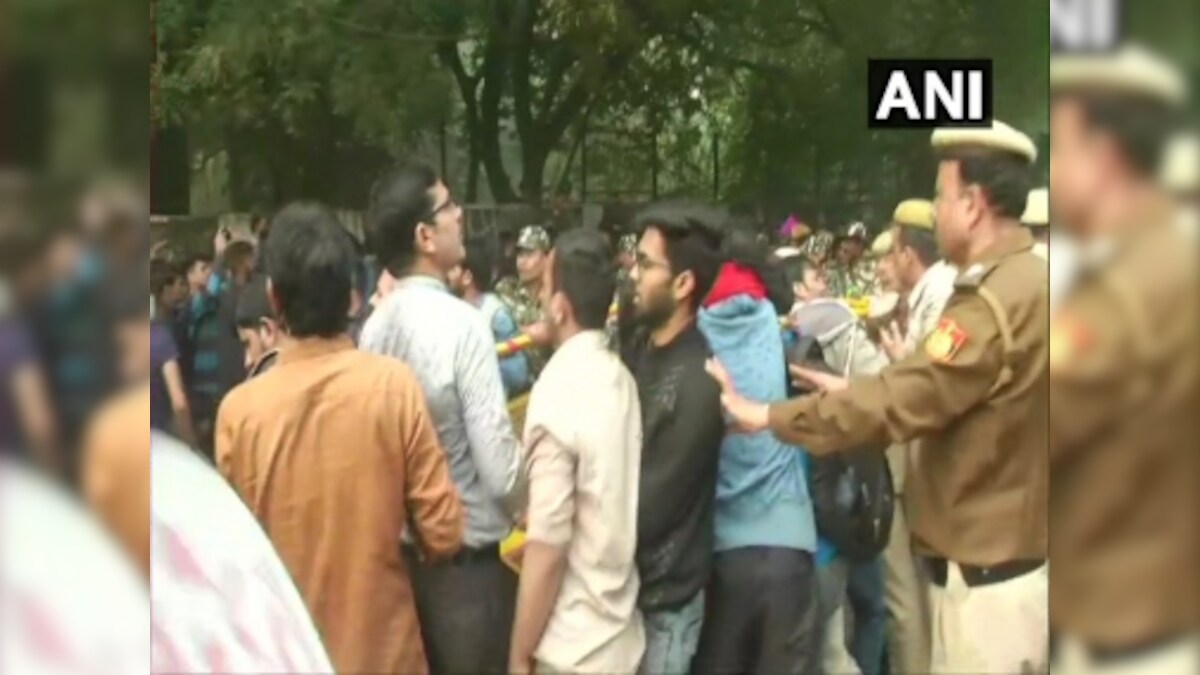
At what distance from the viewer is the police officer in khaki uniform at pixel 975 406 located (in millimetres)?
1948

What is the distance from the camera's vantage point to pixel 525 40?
1.95 meters

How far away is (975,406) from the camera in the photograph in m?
1.97

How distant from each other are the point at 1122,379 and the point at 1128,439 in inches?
3.8

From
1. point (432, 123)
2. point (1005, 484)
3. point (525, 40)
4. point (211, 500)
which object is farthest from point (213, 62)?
point (1005, 484)

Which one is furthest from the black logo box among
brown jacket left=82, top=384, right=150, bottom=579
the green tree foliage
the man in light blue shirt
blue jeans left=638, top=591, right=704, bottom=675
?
brown jacket left=82, top=384, right=150, bottom=579

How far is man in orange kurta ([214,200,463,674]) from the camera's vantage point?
6.50 ft

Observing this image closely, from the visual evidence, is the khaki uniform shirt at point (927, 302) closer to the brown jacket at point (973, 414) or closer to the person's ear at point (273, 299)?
the brown jacket at point (973, 414)

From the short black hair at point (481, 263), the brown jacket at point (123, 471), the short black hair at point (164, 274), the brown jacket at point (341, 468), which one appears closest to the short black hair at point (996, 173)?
the short black hair at point (481, 263)

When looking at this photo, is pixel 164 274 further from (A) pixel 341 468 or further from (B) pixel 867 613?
(B) pixel 867 613

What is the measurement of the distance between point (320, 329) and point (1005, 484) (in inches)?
41.3

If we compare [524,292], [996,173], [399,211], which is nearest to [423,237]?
[399,211]

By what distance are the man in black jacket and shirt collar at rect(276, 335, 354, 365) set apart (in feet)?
1.40

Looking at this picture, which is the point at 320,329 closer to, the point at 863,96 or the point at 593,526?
the point at 593,526

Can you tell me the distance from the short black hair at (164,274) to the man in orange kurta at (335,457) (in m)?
0.13
